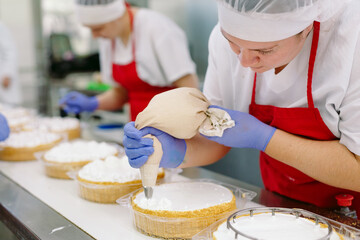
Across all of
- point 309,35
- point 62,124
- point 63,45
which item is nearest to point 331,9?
point 309,35

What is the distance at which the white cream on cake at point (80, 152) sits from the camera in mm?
1702

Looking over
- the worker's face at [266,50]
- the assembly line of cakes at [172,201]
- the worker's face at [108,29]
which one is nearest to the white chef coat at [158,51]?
the worker's face at [108,29]

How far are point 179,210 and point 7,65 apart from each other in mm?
4833

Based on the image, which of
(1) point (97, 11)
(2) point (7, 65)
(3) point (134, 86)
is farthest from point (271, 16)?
(2) point (7, 65)

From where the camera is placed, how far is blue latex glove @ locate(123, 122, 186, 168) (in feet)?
3.67

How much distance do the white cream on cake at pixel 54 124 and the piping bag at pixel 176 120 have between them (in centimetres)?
129

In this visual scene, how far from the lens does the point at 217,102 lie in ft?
4.83

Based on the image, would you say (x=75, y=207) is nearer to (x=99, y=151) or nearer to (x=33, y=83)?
(x=99, y=151)

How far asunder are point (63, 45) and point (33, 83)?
93 cm

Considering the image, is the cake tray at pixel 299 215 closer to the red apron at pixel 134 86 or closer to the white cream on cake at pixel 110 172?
the white cream on cake at pixel 110 172

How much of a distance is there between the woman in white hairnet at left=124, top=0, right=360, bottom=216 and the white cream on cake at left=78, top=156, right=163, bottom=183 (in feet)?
0.72

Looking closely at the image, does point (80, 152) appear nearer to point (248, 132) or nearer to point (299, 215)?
point (248, 132)

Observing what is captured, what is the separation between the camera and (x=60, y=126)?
2.36m

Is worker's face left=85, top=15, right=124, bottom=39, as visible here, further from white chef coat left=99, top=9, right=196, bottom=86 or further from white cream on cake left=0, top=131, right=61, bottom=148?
white cream on cake left=0, top=131, right=61, bottom=148
